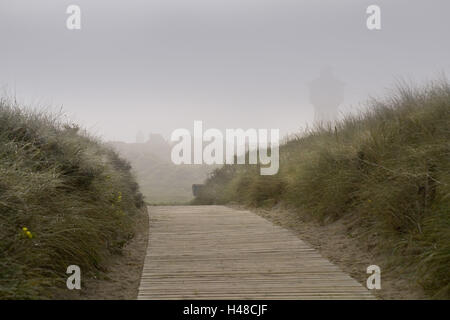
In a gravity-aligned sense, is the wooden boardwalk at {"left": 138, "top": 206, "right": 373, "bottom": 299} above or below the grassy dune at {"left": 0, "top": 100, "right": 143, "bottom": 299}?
below

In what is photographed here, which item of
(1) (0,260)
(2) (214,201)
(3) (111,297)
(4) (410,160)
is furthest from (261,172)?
(1) (0,260)

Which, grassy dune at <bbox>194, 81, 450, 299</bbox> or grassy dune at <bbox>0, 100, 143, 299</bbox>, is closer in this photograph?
grassy dune at <bbox>0, 100, 143, 299</bbox>

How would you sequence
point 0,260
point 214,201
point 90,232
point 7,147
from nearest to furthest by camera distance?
point 0,260 → point 90,232 → point 7,147 → point 214,201

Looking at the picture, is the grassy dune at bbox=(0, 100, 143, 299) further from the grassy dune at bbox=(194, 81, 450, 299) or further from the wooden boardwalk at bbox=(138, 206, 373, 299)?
the grassy dune at bbox=(194, 81, 450, 299)

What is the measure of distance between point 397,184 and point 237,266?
2.09m

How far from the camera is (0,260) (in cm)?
314

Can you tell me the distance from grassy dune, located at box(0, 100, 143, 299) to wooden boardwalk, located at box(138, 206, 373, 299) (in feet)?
2.13

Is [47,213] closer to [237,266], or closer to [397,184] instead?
[237,266]

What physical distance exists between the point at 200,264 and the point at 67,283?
1501 millimetres

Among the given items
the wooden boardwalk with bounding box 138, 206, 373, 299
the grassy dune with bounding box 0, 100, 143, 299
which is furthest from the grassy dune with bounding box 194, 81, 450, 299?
the grassy dune with bounding box 0, 100, 143, 299

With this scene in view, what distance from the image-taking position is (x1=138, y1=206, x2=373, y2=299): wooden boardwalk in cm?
384

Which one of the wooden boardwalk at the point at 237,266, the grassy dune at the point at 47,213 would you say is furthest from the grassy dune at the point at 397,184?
the grassy dune at the point at 47,213

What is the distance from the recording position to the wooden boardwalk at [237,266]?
3842 mm
